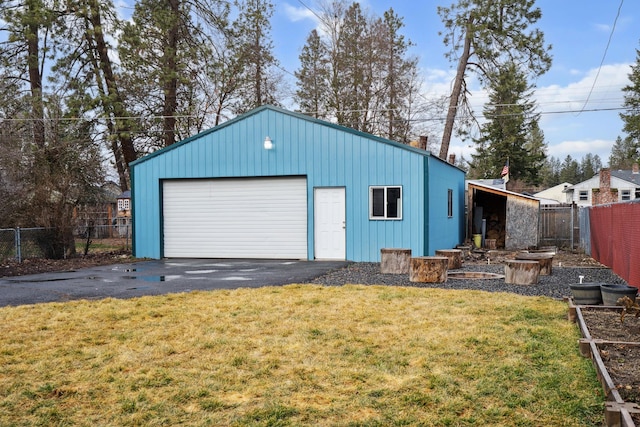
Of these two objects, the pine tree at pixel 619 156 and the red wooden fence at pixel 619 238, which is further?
the pine tree at pixel 619 156

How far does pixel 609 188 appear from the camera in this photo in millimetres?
38562

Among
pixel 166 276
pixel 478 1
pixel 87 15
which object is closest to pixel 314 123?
pixel 166 276

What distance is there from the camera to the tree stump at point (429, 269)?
10.0 m

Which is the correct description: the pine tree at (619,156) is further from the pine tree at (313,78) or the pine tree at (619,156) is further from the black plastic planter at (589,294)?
the black plastic planter at (589,294)

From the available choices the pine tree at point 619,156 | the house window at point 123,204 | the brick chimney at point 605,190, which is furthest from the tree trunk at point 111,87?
the pine tree at point 619,156

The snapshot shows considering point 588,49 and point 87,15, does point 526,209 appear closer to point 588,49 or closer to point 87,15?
point 588,49

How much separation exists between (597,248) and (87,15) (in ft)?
68.8

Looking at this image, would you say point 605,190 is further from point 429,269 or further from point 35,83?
point 35,83

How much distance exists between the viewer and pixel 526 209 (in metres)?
19.2

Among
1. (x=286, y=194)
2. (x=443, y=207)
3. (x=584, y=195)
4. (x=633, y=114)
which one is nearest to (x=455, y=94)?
(x=443, y=207)

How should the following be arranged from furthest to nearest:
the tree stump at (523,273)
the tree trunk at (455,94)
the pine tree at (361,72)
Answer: the pine tree at (361,72), the tree trunk at (455,94), the tree stump at (523,273)

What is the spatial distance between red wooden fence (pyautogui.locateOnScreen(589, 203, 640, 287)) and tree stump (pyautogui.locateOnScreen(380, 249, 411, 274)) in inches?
162

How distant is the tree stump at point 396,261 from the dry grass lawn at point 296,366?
13.5 feet

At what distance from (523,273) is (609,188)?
3390 cm
